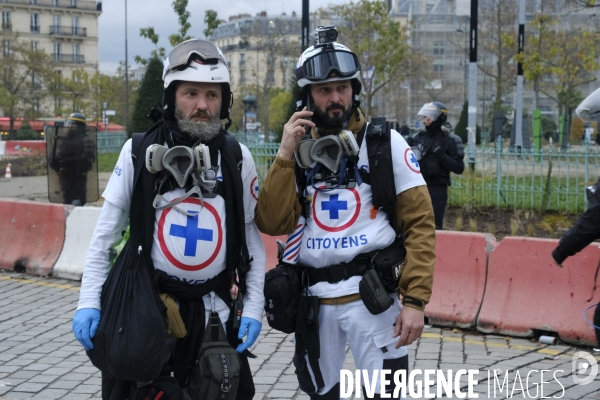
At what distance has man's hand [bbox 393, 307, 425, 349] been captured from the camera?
3.34 meters

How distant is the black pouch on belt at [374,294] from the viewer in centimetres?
336

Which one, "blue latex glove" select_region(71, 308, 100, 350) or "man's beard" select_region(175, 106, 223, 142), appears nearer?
"blue latex glove" select_region(71, 308, 100, 350)

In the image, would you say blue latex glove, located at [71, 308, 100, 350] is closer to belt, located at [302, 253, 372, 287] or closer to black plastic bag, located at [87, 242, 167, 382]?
black plastic bag, located at [87, 242, 167, 382]

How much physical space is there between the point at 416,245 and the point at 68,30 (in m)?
97.0

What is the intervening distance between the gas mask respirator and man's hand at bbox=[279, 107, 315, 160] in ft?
0.14

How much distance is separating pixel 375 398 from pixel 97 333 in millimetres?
1249

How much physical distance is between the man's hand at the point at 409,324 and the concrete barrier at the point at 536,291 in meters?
3.52

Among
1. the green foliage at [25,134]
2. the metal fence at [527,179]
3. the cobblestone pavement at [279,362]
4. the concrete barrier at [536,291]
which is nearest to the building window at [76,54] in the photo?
the green foliage at [25,134]

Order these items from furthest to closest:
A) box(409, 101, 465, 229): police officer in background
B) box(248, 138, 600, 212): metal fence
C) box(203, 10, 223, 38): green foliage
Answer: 1. box(203, 10, 223, 38): green foliage
2. box(248, 138, 600, 212): metal fence
3. box(409, 101, 465, 229): police officer in background

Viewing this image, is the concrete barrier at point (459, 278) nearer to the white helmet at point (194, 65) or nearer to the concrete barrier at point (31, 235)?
the white helmet at point (194, 65)

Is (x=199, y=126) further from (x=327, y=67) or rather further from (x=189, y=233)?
(x=327, y=67)

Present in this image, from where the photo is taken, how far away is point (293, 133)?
3.43 meters

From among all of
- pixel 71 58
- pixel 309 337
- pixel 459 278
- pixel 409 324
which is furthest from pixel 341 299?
pixel 71 58

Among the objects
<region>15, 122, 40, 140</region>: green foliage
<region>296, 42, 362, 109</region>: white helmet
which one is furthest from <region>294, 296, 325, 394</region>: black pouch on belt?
<region>15, 122, 40, 140</region>: green foliage
